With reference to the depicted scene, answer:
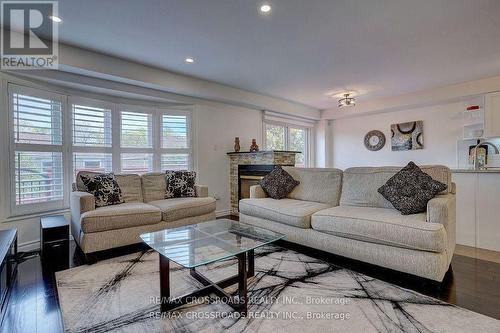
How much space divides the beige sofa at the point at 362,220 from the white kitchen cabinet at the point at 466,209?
2.72ft

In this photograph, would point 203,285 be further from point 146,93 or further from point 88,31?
point 146,93

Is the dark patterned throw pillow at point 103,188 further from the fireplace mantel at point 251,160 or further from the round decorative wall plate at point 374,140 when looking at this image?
the round decorative wall plate at point 374,140

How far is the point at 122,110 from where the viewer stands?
4.01 meters

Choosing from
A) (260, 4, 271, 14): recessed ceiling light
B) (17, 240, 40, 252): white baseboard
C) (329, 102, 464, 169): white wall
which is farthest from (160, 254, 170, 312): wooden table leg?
(329, 102, 464, 169): white wall

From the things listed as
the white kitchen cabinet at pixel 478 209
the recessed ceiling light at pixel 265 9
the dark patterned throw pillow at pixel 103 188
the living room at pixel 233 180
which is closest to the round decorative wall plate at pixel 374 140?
the living room at pixel 233 180

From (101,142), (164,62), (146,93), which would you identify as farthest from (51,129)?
(164,62)

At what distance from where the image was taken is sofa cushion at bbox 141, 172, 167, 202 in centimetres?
371

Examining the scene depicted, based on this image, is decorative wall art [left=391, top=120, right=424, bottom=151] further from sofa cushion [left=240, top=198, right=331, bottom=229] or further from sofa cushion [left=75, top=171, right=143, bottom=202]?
sofa cushion [left=75, top=171, right=143, bottom=202]

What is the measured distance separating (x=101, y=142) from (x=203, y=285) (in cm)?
Result: 291

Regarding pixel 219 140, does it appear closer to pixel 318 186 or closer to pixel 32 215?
pixel 318 186

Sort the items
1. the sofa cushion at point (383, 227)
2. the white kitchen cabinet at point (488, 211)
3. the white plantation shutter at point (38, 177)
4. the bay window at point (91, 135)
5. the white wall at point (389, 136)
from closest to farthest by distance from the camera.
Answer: the sofa cushion at point (383, 227) < the white kitchen cabinet at point (488, 211) < the white plantation shutter at point (38, 177) < the bay window at point (91, 135) < the white wall at point (389, 136)

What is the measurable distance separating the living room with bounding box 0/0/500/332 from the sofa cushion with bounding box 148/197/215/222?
0.04 m

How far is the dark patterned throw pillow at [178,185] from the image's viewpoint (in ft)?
12.6

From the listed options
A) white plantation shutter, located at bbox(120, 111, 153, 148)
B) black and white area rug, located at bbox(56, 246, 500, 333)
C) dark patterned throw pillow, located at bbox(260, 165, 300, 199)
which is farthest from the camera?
white plantation shutter, located at bbox(120, 111, 153, 148)
